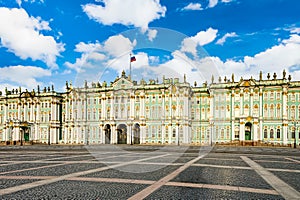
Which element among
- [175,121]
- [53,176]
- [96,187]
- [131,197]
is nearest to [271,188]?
[131,197]

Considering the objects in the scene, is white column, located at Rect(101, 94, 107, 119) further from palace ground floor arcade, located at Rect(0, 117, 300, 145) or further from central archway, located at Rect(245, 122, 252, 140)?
central archway, located at Rect(245, 122, 252, 140)

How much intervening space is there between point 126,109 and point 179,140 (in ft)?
49.8

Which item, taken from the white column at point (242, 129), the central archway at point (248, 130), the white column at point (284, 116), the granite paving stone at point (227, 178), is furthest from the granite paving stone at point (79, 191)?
the central archway at point (248, 130)

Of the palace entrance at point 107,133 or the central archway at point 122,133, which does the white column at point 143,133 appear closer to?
the central archway at point 122,133

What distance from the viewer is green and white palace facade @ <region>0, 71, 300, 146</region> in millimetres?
63500

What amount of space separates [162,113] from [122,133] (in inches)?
472

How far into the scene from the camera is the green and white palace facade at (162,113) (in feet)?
208

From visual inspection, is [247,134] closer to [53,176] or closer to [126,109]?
[126,109]

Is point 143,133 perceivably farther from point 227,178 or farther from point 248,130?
point 227,178

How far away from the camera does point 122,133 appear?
7338cm

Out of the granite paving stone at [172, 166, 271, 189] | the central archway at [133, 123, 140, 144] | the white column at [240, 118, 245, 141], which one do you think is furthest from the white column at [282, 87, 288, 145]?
the granite paving stone at [172, 166, 271, 189]

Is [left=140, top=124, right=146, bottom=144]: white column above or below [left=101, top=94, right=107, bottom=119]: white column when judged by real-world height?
below

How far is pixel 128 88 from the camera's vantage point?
7219 cm

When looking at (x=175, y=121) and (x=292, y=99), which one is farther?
(x=175, y=121)
